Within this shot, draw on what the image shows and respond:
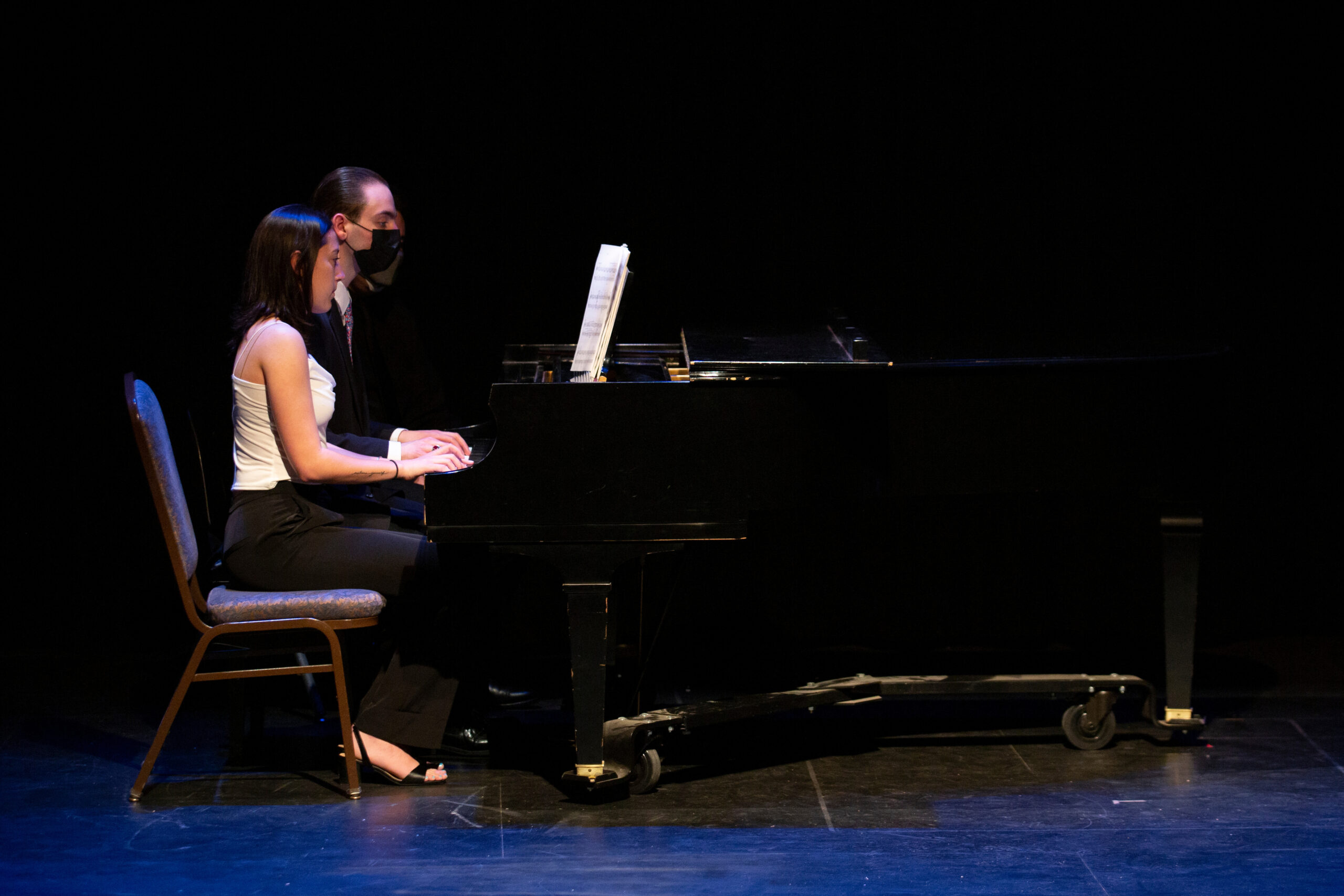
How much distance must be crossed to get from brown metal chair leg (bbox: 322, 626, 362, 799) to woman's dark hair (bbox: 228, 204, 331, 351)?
72cm

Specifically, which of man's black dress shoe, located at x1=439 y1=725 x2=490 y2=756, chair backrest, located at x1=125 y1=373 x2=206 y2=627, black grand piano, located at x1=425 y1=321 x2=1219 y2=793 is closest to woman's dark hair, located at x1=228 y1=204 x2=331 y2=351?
chair backrest, located at x1=125 y1=373 x2=206 y2=627

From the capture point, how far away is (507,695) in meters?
3.97

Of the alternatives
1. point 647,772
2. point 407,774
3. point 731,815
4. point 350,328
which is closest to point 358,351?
point 350,328

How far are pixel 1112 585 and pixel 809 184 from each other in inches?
65.9

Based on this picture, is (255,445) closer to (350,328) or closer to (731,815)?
(350,328)

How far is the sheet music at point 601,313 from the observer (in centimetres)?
309

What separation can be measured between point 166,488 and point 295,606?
38 cm

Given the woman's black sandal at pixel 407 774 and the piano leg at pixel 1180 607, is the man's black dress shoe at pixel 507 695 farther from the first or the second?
the piano leg at pixel 1180 607

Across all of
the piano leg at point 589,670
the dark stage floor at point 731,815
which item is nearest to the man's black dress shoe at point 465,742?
the dark stage floor at point 731,815

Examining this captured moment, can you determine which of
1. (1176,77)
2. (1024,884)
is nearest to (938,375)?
(1024,884)

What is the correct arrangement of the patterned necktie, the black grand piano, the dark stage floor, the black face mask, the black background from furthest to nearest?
the black background < the black face mask < the patterned necktie < the black grand piano < the dark stage floor

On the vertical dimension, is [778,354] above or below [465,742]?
above

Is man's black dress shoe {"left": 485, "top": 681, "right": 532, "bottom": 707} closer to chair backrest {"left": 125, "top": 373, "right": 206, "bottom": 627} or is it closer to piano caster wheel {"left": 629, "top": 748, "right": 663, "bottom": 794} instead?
piano caster wheel {"left": 629, "top": 748, "right": 663, "bottom": 794}

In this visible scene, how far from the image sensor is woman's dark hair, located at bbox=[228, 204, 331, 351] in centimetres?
312
